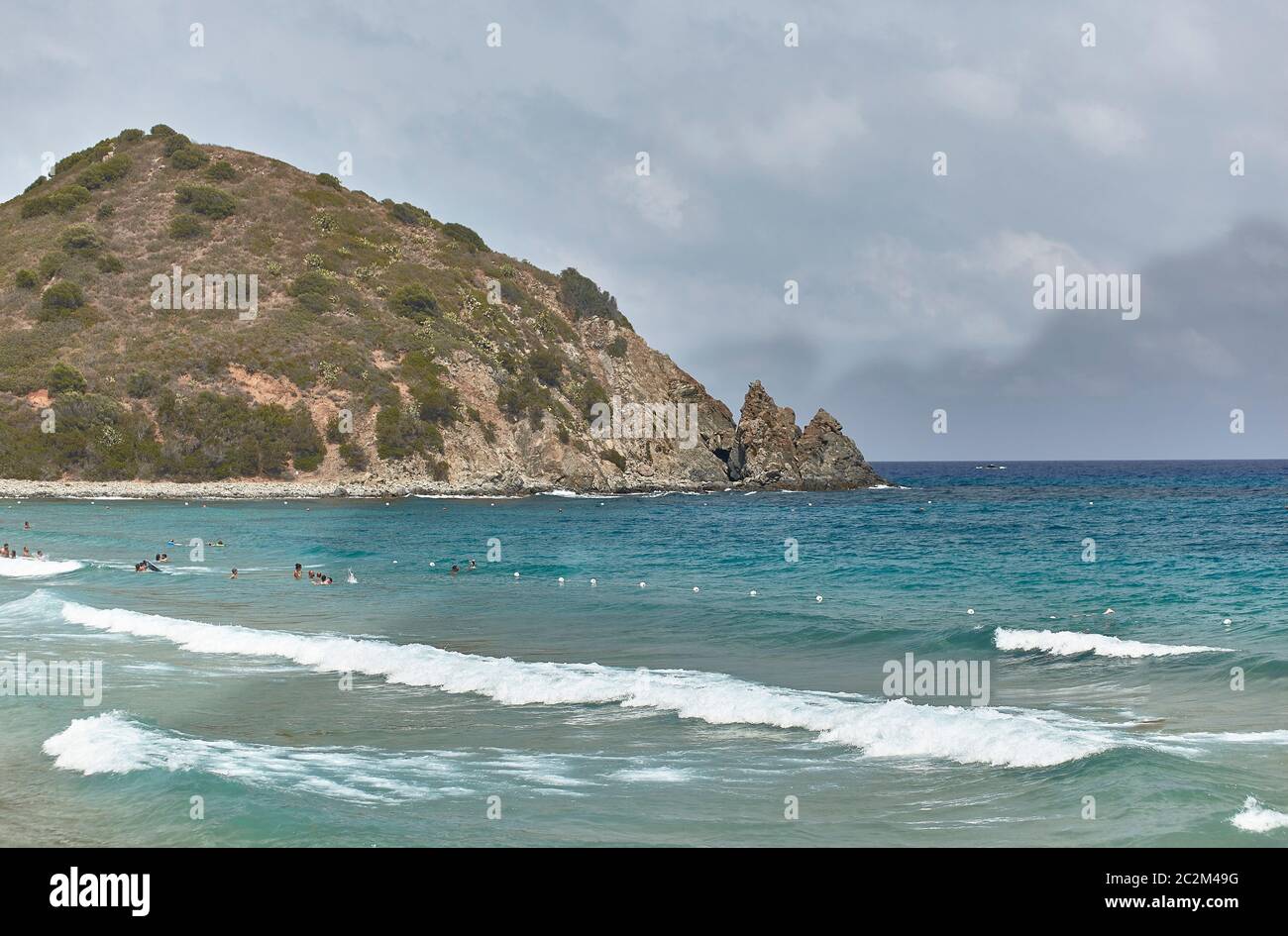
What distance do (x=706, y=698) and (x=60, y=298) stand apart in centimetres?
11317

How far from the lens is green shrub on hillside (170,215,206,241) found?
125500mm

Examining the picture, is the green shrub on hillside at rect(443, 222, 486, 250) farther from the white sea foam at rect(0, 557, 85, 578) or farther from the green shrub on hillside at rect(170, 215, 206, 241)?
the white sea foam at rect(0, 557, 85, 578)

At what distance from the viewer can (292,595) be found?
117ft

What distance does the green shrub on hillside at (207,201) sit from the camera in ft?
428

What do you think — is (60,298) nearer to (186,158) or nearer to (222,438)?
(222,438)

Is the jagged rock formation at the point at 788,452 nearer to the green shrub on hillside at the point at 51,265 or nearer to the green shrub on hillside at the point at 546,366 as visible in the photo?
the green shrub on hillside at the point at 546,366

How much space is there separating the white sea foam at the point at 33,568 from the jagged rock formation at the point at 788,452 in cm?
8336

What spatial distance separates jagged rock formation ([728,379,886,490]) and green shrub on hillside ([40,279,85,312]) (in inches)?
2898

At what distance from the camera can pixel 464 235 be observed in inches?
5846

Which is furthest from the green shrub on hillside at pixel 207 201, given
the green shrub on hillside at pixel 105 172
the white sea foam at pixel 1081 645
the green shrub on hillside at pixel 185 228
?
the white sea foam at pixel 1081 645

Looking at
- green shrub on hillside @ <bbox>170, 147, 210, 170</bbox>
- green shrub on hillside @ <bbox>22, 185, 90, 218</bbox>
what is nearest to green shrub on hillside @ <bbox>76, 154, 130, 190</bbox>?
green shrub on hillside @ <bbox>22, 185, 90, 218</bbox>

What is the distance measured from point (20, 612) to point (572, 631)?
16394mm
